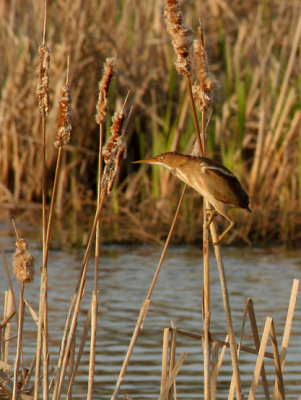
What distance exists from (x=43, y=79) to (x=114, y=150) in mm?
305

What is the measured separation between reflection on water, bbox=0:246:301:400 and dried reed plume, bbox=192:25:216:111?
197 centimetres

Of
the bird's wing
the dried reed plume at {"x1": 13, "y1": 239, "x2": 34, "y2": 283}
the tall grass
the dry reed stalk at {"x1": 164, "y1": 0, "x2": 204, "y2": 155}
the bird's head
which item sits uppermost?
the tall grass

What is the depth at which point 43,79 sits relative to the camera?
313 cm

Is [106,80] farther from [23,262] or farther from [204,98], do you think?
[23,262]

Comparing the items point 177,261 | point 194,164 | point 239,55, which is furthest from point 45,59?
point 239,55

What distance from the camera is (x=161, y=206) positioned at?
972 cm

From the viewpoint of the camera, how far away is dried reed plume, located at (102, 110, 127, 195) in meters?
3.12

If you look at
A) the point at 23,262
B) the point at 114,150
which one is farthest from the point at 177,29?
the point at 23,262

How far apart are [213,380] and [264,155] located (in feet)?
21.6

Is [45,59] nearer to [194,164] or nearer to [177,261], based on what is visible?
[194,164]

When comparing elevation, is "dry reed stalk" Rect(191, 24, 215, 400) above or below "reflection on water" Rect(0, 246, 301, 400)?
above

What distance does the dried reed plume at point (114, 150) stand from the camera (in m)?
3.12

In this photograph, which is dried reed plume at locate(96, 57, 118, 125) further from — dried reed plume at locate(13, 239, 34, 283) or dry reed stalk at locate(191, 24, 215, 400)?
dried reed plume at locate(13, 239, 34, 283)

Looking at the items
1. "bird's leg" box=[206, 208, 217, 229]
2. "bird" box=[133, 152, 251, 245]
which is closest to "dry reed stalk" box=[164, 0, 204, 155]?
"bird" box=[133, 152, 251, 245]
